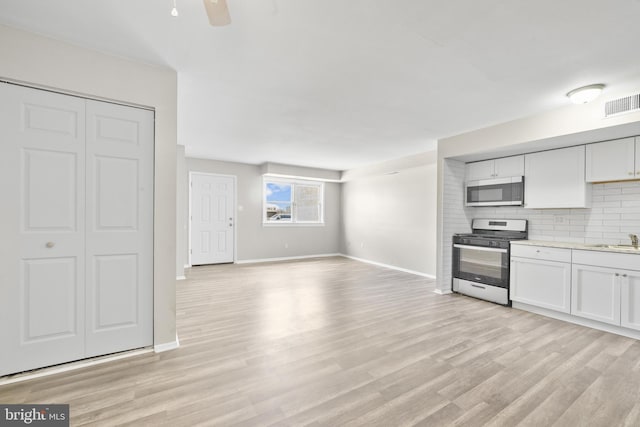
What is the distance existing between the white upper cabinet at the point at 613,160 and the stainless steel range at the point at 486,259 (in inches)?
42.5

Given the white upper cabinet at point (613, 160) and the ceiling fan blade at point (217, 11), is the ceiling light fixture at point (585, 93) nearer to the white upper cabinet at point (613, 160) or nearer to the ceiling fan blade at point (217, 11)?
the white upper cabinet at point (613, 160)

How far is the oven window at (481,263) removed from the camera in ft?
12.8

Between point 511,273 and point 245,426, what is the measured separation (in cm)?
373

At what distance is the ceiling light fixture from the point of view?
8.57 feet

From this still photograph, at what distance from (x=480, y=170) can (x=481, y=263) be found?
148 centimetres

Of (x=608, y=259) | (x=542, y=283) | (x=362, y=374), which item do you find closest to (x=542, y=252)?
(x=542, y=283)

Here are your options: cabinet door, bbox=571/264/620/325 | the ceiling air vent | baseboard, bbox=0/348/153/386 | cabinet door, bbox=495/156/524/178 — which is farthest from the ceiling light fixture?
baseboard, bbox=0/348/153/386

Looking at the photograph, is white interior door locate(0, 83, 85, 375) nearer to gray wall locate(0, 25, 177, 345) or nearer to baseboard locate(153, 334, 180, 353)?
gray wall locate(0, 25, 177, 345)

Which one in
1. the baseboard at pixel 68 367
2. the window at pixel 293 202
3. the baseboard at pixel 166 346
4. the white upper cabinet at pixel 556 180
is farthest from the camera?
the window at pixel 293 202

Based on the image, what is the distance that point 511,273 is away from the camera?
3.74 meters

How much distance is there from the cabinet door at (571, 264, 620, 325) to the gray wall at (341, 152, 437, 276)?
2.46 meters

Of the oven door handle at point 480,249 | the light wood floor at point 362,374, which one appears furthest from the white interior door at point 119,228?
the oven door handle at point 480,249

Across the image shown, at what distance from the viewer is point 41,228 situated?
6.91ft

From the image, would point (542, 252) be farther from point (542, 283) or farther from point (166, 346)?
point (166, 346)
